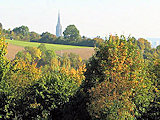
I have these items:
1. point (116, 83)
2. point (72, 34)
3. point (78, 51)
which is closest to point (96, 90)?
point (116, 83)

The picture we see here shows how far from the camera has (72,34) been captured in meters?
131

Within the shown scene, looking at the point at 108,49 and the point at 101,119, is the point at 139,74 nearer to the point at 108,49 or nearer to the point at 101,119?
the point at 108,49

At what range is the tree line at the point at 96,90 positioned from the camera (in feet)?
47.5

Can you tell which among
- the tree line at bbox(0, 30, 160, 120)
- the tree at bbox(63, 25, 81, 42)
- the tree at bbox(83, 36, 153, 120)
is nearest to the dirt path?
the tree at bbox(63, 25, 81, 42)

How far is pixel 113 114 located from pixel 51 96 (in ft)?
21.6

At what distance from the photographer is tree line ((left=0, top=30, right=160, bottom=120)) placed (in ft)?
47.5

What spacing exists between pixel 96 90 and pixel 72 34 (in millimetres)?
117262

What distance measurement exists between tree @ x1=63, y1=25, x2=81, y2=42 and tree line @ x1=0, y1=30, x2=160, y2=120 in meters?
106

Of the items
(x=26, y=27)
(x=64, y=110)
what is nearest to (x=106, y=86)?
(x=64, y=110)

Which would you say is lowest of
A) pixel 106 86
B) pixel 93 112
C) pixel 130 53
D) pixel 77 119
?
pixel 77 119

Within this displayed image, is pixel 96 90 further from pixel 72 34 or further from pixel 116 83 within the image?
pixel 72 34

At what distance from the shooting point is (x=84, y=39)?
417 ft

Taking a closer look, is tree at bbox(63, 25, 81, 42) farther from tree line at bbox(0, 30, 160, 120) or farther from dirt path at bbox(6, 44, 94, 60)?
tree line at bbox(0, 30, 160, 120)

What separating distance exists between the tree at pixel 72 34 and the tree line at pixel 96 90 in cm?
10650
